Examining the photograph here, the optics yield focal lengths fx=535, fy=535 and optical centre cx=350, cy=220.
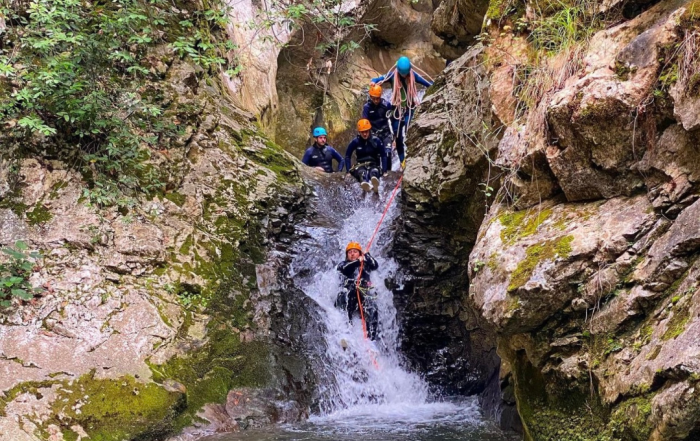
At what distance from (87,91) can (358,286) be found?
4173mm

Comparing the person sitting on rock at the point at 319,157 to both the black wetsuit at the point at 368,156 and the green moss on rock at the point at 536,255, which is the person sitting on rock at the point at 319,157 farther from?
the green moss on rock at the point at 536,255

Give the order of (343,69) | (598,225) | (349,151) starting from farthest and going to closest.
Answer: (343,69) → (349,151) → (598,225)

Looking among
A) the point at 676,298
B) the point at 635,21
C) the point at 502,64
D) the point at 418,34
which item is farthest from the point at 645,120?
the point at 418,34

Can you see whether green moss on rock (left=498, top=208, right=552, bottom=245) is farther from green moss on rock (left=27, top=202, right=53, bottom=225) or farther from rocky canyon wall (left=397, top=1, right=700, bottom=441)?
green moss on rock (left=27, top=202, right=53, bottom=225)

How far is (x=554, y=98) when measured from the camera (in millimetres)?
4016

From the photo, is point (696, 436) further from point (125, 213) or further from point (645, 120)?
point (125, 213)

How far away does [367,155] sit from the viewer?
10.0 metres

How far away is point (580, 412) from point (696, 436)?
0.98 metres

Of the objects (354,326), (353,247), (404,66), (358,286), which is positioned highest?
(404,66)

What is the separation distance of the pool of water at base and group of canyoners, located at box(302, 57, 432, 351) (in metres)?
1.22

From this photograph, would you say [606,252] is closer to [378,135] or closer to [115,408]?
[115,408]

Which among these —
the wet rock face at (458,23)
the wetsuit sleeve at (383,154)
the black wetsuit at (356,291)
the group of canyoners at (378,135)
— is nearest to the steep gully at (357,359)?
the black wetsuit at (356,291)

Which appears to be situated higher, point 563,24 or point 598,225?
point 563,24

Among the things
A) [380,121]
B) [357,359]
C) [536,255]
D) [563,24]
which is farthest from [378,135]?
[536,255]
